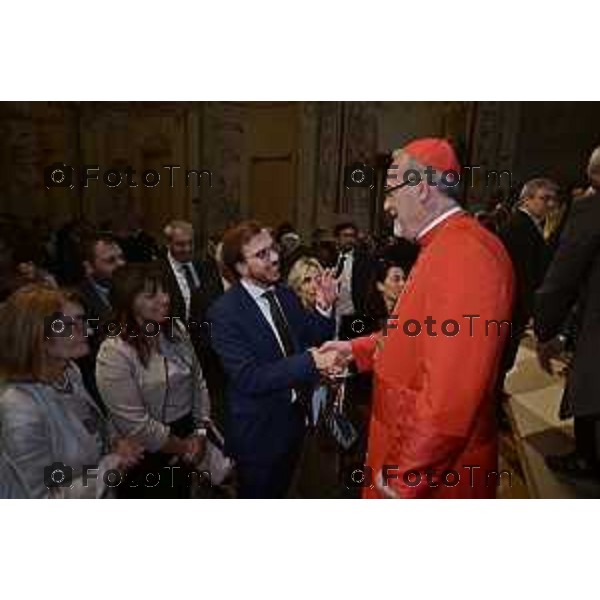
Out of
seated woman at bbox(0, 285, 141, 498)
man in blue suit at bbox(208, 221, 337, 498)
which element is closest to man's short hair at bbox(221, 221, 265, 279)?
man in blue suit at bbox(208, 221, 337, 498)

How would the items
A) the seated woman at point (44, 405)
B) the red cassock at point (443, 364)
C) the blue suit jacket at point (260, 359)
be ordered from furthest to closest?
the blue suit jacket at point (260, 359) < the seated woman at point (44, 405) < the red cassock at point (443, 364)

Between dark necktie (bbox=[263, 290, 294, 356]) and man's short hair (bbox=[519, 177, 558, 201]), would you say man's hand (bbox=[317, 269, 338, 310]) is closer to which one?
dark necktie (bbox=[263, 290, 294, 356])

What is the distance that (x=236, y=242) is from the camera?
178cm

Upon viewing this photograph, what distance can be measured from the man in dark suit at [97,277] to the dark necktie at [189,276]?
16 cm

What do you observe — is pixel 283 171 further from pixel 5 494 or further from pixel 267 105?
pixel 5 494

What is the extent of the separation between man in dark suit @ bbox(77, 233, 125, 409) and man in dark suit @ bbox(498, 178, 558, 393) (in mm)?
981

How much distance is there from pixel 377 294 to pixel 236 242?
0.38 meters

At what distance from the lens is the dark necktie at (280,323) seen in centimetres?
181

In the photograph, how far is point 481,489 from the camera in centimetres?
182

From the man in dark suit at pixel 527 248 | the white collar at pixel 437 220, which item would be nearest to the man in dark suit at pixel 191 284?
the white collar at pixel 437 220

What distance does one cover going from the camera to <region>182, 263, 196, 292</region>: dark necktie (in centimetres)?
179

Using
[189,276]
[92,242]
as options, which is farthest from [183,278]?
[92,242]

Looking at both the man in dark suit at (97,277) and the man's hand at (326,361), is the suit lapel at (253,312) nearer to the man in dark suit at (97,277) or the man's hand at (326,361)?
the man's hand at (326,361)

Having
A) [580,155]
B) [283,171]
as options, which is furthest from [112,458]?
[580,155]
